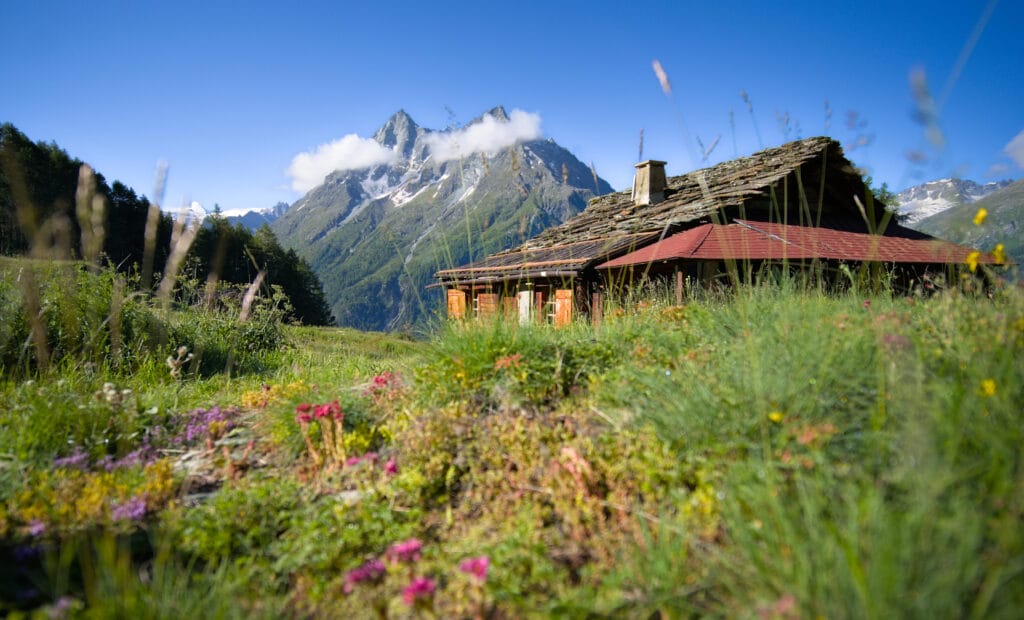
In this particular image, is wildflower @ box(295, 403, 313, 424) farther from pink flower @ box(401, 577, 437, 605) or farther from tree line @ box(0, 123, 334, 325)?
tree line @ box(0, 123, 334, 325)

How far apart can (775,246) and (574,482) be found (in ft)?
30.8

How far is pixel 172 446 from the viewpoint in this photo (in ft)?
12.5

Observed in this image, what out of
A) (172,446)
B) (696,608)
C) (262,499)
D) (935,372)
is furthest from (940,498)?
(172,446)

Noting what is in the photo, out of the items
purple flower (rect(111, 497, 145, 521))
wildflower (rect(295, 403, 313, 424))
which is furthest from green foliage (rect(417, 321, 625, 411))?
purple flower (rect(111, 497, 145, 521))

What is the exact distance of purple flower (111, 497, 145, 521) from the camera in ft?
8.51

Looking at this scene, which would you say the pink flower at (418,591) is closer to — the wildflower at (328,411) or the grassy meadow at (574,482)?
the grassy meadow at (574,482)

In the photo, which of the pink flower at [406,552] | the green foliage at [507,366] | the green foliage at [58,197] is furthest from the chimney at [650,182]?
the green foliage at [58,197]

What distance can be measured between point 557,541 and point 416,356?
97.4 inches

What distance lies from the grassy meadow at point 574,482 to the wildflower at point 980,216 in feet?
1.56

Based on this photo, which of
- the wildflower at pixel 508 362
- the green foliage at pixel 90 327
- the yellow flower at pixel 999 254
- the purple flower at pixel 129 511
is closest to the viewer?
the purple flower at pixel 129 511

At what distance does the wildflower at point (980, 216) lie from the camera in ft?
8.80

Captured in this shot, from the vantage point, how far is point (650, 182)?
14766 millimetres

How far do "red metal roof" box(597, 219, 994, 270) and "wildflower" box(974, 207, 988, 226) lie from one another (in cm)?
625

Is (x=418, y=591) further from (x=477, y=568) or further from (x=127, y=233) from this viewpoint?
(x=127, y=233)
